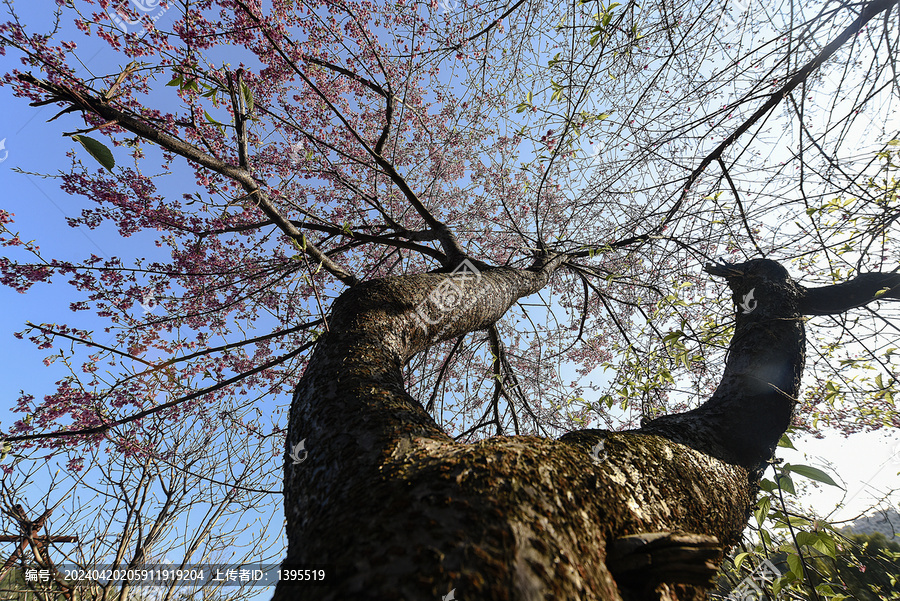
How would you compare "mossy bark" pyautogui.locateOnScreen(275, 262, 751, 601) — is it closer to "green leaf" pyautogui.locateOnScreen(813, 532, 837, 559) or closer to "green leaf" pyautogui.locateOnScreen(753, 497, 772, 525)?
"green leaf" pyautogui.locateOnScreen(753, 497, 772, 525)

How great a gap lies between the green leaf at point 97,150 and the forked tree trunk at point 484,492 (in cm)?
82

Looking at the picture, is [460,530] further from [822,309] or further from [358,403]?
[822,309]

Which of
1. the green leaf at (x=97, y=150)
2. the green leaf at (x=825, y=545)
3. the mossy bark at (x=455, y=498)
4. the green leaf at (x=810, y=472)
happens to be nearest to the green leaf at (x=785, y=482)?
the green leaf at (x=810, y=472)

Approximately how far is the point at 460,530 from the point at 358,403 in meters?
0.49

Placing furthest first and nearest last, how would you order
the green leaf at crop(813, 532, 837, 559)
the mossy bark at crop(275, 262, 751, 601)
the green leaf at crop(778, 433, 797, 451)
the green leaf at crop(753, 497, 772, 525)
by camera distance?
the green leaf at crop(778, 433, 797, 451)
the green leaf at crop(753, 497, 772, 525)
the green leaf at crop(813, 532, 837, 559)
the mossy bark at crop(275, 262, 751, 601)

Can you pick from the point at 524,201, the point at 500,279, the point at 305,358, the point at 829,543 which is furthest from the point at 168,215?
the point at 829,543

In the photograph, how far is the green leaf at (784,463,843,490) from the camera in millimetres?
1261

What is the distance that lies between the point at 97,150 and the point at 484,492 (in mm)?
1314

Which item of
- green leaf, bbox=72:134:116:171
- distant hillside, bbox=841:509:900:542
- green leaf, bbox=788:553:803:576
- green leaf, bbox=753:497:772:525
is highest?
green leaf, bbox=72:134:116:171

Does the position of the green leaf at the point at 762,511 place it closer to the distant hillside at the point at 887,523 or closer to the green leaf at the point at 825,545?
the green leaf at the point at 825,545

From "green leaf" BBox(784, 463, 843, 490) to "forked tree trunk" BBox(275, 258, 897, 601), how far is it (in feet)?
0.63

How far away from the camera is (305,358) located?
10.8 feet

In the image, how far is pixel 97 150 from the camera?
90cm

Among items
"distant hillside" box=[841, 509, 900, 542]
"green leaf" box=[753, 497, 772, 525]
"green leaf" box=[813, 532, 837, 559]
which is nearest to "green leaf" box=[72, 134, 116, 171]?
"green leaf" box=[753, 497, 772, 525]
